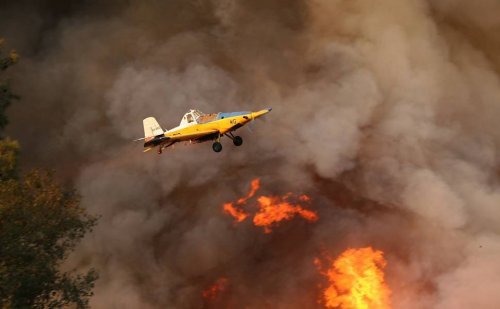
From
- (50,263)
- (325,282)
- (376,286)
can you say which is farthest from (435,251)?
(50,263)

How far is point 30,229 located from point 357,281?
44.1m

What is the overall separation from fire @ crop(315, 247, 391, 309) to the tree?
37.9 meters

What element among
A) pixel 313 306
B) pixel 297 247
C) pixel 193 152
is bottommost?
pixel 313 306

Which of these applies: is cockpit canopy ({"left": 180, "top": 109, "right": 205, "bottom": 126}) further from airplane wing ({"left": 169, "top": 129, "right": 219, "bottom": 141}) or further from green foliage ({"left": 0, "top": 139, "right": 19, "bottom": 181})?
green foliage ({"left": 0, "top": 139, "right": 19, "bottom": 181})

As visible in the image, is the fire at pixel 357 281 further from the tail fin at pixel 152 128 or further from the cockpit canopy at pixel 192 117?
the cockpit canopy at pixel 192 117

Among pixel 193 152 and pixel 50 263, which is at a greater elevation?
pixel 193 152

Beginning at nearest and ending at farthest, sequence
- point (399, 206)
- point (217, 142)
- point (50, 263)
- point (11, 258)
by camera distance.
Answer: point (11, 258), point (50, 263), point (217, 142), point (399, 206)

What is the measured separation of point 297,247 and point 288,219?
395cm

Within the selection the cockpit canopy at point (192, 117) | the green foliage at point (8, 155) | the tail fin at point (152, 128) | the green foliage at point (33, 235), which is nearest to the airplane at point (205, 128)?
the cockpit canopy at point (192, 117)

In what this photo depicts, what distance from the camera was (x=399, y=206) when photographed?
74562 mm

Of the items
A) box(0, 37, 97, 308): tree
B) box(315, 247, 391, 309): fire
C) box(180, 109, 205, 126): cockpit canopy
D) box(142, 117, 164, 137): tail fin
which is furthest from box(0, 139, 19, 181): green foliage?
box(315, 247, 391, 309): fire

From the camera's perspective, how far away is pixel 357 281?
66625 mm

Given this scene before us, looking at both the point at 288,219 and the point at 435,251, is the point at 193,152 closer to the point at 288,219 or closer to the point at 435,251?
the point at 288,219

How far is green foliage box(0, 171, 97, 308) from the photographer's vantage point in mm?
30984
